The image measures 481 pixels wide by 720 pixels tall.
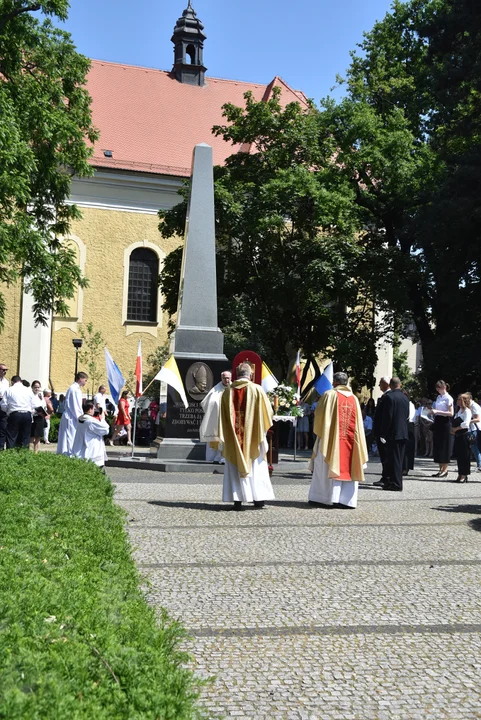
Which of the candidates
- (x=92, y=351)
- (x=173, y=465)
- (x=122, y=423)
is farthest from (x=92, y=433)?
(x=92, y=351)

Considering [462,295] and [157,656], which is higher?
[462,295]

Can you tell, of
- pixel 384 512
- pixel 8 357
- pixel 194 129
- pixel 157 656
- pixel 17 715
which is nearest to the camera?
pixel 17 715

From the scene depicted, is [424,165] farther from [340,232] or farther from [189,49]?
[189,49]

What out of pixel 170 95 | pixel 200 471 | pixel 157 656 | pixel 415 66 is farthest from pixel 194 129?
pixel 157 656

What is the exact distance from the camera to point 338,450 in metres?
11.3

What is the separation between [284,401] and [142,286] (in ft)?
75.0

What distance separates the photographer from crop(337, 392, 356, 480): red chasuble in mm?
11211

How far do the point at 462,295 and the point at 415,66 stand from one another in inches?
461

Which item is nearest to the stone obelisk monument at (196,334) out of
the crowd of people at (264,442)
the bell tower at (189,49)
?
the crowd of people at (264,442)

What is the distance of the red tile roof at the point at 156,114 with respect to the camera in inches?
1575

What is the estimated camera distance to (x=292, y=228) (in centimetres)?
3203

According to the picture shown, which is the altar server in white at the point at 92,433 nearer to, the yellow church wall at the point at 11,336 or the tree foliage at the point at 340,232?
the tree foliage at the point at 340,232

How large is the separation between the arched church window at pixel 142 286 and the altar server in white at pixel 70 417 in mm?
24390

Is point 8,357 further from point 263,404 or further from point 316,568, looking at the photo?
point 316,568
